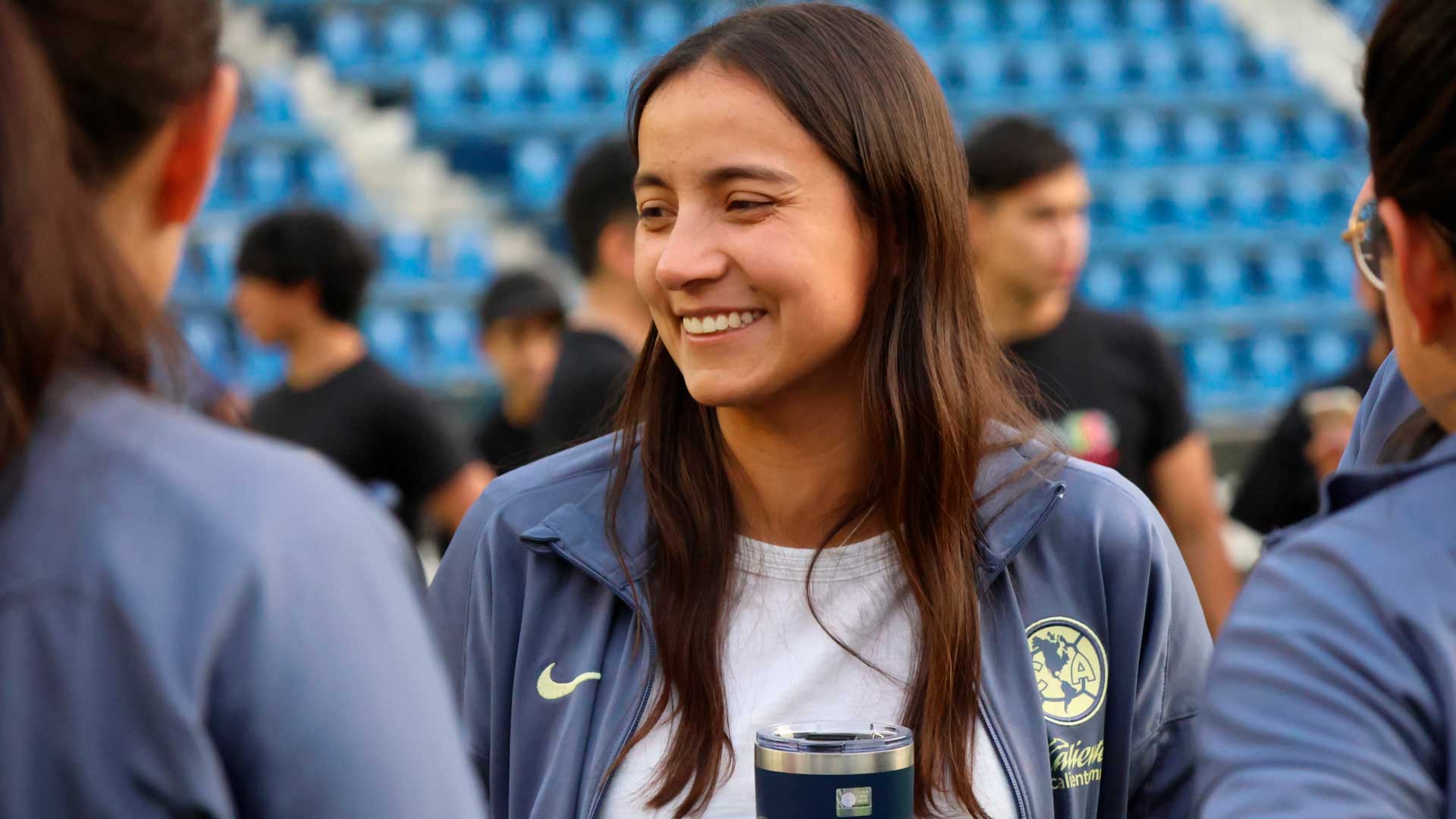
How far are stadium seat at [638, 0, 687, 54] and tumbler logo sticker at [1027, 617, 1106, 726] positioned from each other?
1022 cm

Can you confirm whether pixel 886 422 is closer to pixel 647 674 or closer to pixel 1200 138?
pixel 647 674

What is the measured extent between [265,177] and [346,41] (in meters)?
1.61

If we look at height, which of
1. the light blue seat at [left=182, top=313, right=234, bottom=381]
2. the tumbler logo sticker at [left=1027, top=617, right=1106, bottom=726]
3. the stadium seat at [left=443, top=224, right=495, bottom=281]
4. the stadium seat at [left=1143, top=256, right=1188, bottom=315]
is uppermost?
the tumbler logo sticker at [left=1027, top=617, right=1106, bottom=726]

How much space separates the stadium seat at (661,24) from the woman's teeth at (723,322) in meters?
10.0

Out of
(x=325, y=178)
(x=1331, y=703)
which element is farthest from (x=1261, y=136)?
(x=1331, y=703)

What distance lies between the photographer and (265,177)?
11352 millimetres

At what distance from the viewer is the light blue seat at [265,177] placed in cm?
1132

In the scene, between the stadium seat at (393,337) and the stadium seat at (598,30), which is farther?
the stadium seat at (598,30)

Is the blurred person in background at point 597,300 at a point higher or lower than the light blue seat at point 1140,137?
higher

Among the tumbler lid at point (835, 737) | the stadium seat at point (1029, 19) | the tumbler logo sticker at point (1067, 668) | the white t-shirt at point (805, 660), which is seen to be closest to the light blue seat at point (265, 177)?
the stadium seat at point (1029, 19)

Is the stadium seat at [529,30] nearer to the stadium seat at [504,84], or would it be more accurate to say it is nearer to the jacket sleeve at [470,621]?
the stadium seat at [504,84]

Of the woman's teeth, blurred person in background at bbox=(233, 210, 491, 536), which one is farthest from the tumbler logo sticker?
blurred person in background at bbox=(233, 210, 491, 536)

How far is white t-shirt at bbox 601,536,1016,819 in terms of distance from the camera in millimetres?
1916

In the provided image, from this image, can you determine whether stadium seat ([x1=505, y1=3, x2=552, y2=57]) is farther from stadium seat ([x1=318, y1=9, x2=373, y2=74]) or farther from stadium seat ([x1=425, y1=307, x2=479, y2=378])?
stadium seat ([x1=425, y1=307, x2=479, y2=378])
